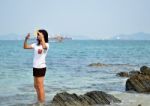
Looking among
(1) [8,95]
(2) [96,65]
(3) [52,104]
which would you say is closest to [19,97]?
(1) [8,95]

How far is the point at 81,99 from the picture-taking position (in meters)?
17.4

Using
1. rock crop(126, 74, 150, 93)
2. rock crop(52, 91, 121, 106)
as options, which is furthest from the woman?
rock crop(126, 74, 150, 93)

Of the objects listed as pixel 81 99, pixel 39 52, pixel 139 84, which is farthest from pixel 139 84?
pixel 39 52

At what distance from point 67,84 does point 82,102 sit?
30.2ft

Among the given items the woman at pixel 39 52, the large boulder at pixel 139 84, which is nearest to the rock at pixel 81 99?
the large boulder at pixel 139 84

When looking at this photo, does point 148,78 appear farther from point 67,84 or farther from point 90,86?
point 67,84

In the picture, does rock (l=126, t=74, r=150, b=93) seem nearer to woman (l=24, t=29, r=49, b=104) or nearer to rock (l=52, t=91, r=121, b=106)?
rock (l=52, t=91, r=121, b=106)

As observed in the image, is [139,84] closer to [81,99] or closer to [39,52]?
[81,99]

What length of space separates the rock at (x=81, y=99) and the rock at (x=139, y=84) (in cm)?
365

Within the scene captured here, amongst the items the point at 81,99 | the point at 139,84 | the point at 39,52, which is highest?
the point at 39,52

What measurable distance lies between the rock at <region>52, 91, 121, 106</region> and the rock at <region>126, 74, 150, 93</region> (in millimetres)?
3648

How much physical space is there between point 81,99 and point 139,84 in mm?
5817

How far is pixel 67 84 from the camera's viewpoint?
26.3 meters

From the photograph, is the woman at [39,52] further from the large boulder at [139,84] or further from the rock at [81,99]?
the large boulder at [139,84]
